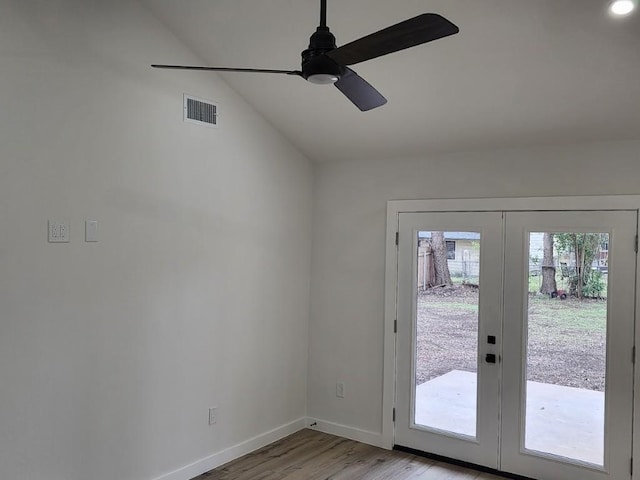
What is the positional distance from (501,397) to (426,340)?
2.23 ft

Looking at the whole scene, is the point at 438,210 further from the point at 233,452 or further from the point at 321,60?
the point at 233,452

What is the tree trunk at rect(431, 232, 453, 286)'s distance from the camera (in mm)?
4004

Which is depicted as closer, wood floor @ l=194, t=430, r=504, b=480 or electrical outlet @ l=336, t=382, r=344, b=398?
wood floor @ l=194, t=430, r=504, b=480

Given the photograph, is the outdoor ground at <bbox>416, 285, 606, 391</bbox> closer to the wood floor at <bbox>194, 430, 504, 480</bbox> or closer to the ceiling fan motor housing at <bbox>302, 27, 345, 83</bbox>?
the wood floor at <bbox>194, 430, 504, 480</bbox>

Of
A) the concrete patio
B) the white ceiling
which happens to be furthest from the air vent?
the concrete patio

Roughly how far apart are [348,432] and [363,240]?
1.65 metres

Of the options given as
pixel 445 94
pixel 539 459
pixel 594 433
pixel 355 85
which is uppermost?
pixel 445 94

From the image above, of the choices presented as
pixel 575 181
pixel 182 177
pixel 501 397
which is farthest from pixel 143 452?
pixel 575 181

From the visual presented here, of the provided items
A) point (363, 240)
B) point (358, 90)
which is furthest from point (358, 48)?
point (363, 240)

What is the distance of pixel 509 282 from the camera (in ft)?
Answer: 12.3

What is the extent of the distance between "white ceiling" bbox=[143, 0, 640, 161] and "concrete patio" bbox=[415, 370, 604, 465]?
174 centimetres

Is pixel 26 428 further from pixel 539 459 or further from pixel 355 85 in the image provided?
pixel 539 459

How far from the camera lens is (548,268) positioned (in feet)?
11.8

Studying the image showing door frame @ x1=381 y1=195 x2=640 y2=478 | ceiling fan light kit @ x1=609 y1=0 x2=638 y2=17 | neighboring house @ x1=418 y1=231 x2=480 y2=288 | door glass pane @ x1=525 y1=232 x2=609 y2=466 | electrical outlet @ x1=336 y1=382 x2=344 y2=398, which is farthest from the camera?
electrical outlet @ x1=336 y1=382 x2=344 y2=398
